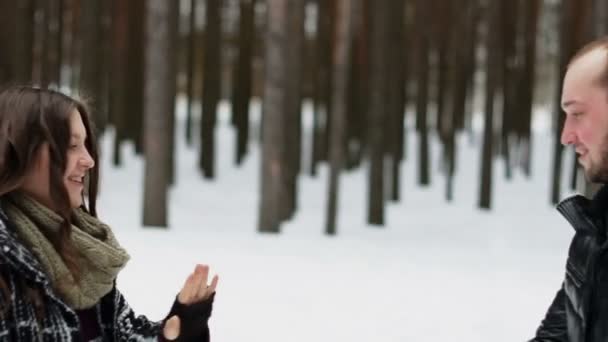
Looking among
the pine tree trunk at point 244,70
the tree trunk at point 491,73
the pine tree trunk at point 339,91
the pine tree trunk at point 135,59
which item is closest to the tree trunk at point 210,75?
the pine tree trunk at point 244,70

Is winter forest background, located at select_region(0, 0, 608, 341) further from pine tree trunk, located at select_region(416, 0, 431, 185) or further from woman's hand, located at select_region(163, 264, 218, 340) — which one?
woman's hand, located at select_region(163, 264, 218, 340)

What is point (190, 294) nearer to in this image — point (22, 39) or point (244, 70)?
point (22, 39)

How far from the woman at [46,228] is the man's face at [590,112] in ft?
3.73

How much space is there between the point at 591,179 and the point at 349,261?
6445 millimetres

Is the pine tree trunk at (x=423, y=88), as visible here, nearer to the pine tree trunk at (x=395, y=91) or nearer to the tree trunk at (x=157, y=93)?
the pine tree trunk at (x=395, y=91)

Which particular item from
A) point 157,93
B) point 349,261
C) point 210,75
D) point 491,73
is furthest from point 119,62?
point 349,261

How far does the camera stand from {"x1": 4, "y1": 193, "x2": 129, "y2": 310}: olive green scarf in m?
2.07

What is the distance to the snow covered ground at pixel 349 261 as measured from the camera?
6.05m

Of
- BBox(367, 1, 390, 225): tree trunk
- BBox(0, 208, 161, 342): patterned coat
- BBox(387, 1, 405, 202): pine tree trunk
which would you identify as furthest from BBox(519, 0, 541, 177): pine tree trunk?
BBox(0, 208, 161, 342): patterned coat

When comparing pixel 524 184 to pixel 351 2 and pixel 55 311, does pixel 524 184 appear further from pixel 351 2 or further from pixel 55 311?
pixel 55 311

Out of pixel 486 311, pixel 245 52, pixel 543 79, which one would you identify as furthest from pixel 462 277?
pixel 543 79

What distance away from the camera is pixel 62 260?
6.90 feet

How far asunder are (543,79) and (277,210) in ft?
73.3

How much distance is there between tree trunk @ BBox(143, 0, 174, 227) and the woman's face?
7.35 metres
